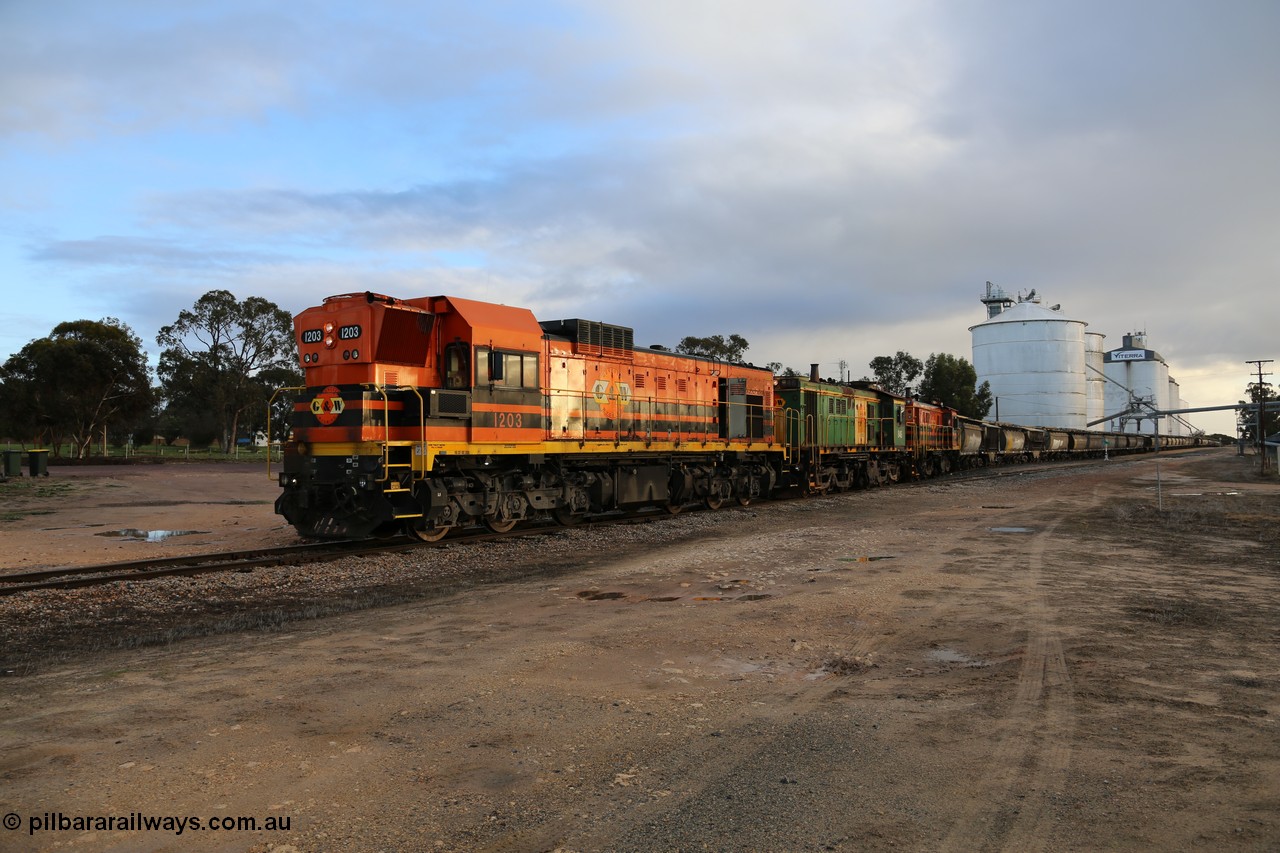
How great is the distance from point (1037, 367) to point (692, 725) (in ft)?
351

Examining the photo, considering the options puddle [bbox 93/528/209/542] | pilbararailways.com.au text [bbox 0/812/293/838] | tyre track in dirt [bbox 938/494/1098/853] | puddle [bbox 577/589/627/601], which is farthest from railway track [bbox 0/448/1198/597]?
tyre track in dirt [bbox 938/494/1098/853]

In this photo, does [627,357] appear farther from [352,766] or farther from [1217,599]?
[352,766]

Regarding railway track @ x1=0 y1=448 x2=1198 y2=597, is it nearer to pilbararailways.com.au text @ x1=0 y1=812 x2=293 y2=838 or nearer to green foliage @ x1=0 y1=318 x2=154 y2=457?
pilbararailways.com.au text @ x1=0 y1=812 x2=293 y2=838

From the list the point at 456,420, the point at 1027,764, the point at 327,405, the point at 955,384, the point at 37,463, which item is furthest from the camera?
the point at 955,384

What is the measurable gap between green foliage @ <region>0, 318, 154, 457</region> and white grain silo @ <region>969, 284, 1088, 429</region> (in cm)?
8866

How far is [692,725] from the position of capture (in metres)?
5.27

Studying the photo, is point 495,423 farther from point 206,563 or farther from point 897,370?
point 897,370

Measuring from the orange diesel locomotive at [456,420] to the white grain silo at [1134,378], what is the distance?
409ft

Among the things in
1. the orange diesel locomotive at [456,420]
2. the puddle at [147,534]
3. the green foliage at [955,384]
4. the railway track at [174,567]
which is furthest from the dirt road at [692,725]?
the green foliage at [955,384]

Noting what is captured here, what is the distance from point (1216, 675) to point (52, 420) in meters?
67.2

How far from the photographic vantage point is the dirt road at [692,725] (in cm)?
391

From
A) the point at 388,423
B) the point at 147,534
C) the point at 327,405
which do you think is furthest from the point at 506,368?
the point at 147,534

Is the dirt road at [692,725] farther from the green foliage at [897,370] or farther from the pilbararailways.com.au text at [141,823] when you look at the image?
the green foliage at [897,370]

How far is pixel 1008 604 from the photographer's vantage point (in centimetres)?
904
